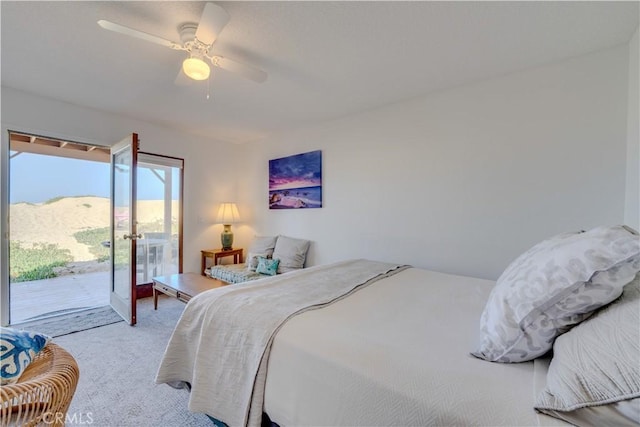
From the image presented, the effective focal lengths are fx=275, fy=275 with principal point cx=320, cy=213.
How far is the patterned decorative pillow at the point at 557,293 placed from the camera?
2.44 feet

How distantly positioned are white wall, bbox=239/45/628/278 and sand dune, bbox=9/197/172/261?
2594mm

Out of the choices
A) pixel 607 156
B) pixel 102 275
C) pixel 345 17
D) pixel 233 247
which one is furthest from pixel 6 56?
pixel 607 156

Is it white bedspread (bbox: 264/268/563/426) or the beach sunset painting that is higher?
the beach sunset painting

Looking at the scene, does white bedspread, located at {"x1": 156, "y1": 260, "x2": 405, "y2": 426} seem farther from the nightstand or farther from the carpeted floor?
the nightstand

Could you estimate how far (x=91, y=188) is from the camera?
16.1 feet

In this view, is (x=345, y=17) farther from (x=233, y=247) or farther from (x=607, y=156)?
(x=233, y=247)

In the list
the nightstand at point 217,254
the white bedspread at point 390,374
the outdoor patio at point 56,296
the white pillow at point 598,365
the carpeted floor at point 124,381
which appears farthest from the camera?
the nightstand at point 217,254

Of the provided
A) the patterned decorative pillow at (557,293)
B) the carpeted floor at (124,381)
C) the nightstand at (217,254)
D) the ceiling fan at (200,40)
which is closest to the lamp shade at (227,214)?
the nightstand at (217,254)

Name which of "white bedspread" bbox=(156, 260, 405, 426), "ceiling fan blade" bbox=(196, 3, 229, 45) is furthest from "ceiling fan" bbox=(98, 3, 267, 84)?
"white bedspread" bbox=(156, 260, 405, 426)

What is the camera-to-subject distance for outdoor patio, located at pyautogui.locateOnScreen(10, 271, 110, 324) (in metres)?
3.19

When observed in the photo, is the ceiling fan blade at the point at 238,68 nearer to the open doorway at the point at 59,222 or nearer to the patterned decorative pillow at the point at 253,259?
the patterned decorative pillow at the point at 253,259

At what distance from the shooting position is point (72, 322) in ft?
9.38

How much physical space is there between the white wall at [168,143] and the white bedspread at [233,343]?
2.83 m

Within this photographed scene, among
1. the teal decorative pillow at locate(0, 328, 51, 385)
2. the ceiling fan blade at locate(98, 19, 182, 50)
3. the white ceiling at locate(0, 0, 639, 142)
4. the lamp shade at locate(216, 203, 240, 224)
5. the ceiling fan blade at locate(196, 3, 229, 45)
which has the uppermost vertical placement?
the white ceiling at locate(0, 0, 639, 142)
